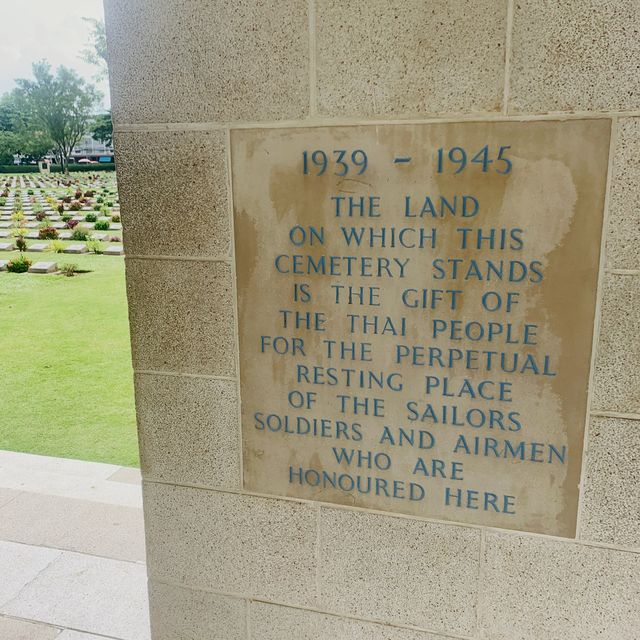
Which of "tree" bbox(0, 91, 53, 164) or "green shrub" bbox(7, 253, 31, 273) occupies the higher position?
"tree" bbox(0, 91, 53, 164)

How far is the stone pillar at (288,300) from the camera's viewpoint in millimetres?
2703

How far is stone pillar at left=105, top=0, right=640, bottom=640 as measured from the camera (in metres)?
2.70

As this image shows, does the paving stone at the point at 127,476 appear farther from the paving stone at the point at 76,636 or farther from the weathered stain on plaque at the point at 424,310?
the weathered stain on plaque at the point at 424,310

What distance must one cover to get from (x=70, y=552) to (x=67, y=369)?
5.52 m

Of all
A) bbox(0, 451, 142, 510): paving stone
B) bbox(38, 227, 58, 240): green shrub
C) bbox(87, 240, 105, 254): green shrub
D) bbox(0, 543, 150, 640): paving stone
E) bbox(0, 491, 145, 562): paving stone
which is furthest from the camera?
bbox(38, 227, 58, 240): green shrub

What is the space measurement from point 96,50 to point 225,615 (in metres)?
42.9

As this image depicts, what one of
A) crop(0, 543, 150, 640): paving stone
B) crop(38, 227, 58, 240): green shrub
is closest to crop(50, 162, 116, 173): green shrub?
crop(38, 227, 58, 240): green shrub

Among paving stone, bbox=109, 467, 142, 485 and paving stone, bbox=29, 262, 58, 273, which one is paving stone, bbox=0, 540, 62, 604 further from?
paving stone, bbox=29, 262, 58, 273

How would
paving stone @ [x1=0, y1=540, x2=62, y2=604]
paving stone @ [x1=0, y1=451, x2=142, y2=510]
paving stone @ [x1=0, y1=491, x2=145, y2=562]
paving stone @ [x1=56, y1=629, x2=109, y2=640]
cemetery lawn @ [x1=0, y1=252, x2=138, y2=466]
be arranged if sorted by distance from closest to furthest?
paving stone @ [x1=56, y1=629, x2=109, y2=640] → paving stone @ [x1=0, y1=540, x2=62, y2=604] → paving stone @ [x1=0, y1=491, x2=145, y2=562] → paving stone @ [x1=0, y1=451, x2=142, y2=510] → cemetery lawn @ [x1=0, y1=252, x2=138, y2=466]

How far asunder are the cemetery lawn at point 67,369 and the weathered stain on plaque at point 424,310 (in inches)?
176

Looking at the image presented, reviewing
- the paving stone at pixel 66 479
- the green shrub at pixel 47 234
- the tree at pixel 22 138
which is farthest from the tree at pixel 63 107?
the paving stone at pixel 66 479

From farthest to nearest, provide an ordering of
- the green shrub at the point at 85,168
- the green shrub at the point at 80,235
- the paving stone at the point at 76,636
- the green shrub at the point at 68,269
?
the green shrub at the point at 85,168
the green shrub at the point at 80,235
the green shrub at the point at 68,269
the paving stone at the point at 76,636

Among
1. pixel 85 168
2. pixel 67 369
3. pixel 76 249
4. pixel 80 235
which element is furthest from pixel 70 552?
pixel 85 168

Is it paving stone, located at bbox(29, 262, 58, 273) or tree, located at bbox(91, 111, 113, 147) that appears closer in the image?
paving stone, located at bbox(29, 262, 58, 273)
